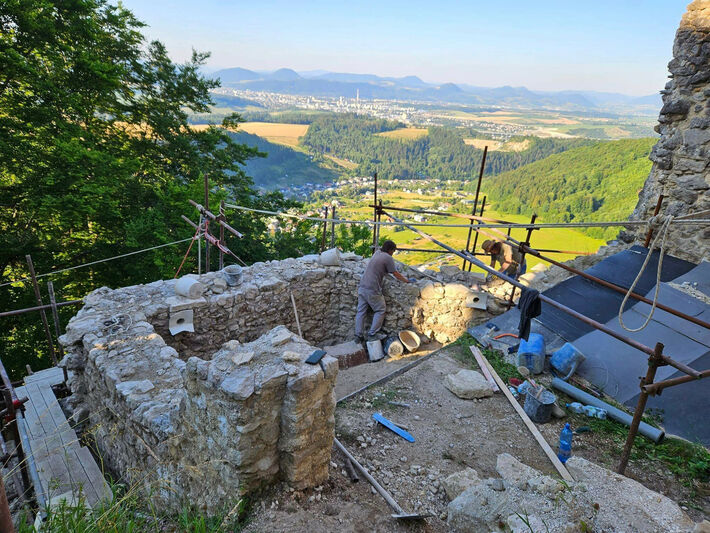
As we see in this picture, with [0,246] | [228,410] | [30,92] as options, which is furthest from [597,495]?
[30,92]

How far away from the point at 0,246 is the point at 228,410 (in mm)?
10636

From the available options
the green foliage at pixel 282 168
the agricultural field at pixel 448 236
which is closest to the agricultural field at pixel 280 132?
the green foliage at pixel 282 168

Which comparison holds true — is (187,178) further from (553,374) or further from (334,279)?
(553,374)

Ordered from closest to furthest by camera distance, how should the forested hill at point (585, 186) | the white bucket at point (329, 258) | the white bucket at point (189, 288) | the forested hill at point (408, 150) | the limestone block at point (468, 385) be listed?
1. the limestone block at point (468, 385)
2. the white bucket at point (189, 288)
3. the white bucket at point (329, 258)
4. the forested hill at point (585, 186)
5. the forested hill at point (408, 150)

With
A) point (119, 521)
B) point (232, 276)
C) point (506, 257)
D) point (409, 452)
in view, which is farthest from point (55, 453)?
point (506, 257)

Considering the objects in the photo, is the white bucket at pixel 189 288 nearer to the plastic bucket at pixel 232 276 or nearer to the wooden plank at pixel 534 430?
the plastic bucket at pixel 232 276

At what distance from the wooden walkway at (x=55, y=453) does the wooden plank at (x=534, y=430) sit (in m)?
4.62

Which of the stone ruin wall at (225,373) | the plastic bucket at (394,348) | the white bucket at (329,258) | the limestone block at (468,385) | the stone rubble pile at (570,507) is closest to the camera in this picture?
the stone rubble pile at (570,507)

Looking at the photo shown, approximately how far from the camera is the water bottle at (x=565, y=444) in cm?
417

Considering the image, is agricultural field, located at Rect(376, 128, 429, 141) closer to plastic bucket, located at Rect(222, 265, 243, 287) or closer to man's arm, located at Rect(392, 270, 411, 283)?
man's arm, located at Rect(392, 270, 411, 283)

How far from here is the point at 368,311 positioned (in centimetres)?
796

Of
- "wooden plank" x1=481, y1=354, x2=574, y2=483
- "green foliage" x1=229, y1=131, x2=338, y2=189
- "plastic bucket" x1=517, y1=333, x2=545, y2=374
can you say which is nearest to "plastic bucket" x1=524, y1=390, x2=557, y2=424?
"wooden plank" x1=481, y1=354, x2=574, y2=483

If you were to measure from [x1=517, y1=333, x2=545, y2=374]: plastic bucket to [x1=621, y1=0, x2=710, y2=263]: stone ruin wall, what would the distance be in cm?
403

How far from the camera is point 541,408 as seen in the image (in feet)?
15.7
